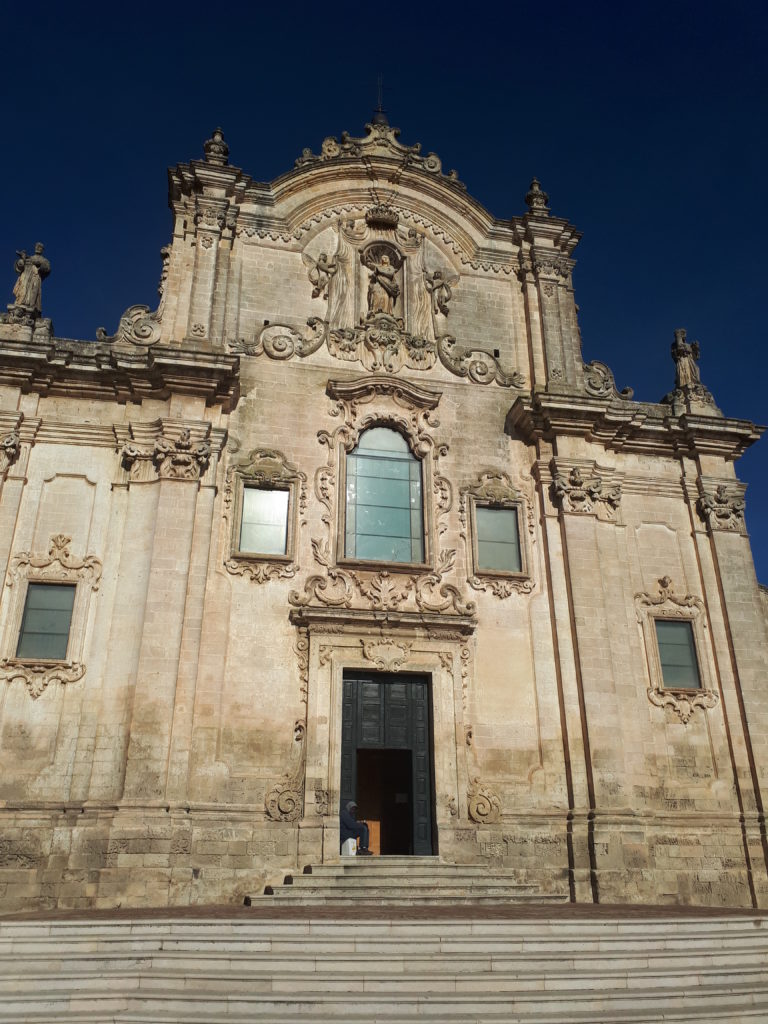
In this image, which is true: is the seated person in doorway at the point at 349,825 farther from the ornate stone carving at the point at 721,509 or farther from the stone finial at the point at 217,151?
the stone finial at the point at 217,151

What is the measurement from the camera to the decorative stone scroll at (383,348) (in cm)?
1704

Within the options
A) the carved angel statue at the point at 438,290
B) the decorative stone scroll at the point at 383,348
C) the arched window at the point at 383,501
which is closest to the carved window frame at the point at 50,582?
the arched window at the point at 383,501

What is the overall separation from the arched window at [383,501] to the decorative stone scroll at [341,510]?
220 mm

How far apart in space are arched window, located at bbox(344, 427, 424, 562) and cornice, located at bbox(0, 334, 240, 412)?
9.26 ft

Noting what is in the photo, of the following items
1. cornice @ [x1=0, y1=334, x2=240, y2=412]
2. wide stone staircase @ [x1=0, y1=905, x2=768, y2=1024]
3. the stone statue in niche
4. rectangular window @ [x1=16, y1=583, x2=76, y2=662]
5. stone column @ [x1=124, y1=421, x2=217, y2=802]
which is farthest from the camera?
the stone statue in niche

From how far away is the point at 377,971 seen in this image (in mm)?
7648

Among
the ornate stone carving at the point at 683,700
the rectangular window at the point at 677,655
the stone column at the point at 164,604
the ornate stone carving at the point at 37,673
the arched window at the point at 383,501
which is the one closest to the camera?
the stone column at the point at 164,604

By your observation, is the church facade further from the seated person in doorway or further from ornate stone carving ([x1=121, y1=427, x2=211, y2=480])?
the seated person in doorway

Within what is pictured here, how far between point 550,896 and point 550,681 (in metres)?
3.70

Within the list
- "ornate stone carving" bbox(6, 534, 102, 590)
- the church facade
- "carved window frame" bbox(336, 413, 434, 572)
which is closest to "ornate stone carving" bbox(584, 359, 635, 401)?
the church facade

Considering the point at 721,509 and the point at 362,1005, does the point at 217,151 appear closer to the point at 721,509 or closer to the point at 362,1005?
the point at 721,509

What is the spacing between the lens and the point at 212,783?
1344cm

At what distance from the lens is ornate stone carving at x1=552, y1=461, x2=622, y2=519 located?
16625 mm

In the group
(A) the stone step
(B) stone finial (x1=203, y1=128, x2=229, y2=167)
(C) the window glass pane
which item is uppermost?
(B) stone finial (x1=203, y1=128, x2=229, y2=167)
